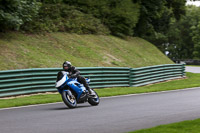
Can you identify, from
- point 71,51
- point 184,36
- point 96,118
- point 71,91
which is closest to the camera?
point 96,118

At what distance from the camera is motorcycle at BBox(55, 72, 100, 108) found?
11.8m

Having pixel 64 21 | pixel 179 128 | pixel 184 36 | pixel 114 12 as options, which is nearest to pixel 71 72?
pixel 179 128

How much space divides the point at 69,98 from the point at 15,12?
1102 centimetres

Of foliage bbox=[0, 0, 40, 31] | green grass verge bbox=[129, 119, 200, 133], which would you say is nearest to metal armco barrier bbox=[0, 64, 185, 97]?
foliage bbox=[0, 0, 40, 31]

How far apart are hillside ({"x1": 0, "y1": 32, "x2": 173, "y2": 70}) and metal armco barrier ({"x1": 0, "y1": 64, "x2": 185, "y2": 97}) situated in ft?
6.57

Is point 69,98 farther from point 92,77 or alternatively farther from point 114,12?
point 114,12

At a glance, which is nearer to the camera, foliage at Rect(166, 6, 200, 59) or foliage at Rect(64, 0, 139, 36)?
foliage at Rect(64, 0, 139, 36)

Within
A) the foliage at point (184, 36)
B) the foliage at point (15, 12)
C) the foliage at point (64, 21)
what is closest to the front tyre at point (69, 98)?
the foliage at point (15, 12)

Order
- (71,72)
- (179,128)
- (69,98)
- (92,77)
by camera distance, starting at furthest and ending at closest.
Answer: (92,77) → (71,72) → (69,98) → (179,128)

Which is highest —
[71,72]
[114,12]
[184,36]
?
[114,12]

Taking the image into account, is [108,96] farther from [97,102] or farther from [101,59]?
[101,59]

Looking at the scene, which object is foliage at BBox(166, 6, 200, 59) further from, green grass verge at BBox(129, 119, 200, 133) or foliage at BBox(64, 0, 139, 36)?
green grass verge at BBox(129, 119, 200, 133)

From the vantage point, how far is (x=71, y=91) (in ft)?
40.0

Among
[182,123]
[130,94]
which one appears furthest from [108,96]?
[182,123]
